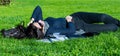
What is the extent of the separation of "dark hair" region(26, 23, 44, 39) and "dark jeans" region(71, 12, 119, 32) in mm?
1142

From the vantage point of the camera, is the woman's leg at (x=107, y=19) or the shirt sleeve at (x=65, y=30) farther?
the woman's leg at (x=107, y=19)

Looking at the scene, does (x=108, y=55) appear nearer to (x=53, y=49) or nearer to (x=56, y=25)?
(x=53, y=49)

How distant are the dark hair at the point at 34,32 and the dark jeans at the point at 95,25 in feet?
3.75

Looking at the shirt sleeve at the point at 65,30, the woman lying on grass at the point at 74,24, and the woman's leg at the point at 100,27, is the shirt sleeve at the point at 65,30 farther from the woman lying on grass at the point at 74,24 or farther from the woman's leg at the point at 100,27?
the woman's leg at the point at 100,27

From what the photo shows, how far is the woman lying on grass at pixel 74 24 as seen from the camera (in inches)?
432

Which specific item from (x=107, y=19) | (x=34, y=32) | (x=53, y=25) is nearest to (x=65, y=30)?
(x=53, y=25)

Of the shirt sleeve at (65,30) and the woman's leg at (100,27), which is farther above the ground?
the shirt sleeve at (65,30)

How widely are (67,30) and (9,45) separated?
1853 mm

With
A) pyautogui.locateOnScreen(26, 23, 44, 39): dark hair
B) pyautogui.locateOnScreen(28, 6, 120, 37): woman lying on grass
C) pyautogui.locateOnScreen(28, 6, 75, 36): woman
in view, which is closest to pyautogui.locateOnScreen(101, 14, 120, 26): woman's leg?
pyautogui.locateOnScreen(28, 6, 120, 37): woman lying on grass

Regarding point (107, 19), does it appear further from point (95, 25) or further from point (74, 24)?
point (74, 24)

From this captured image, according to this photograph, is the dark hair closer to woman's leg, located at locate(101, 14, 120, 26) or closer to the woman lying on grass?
the woman lying on grass

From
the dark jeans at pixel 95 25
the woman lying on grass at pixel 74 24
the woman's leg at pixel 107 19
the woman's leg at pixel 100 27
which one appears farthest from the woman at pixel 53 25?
the woman's leg at pixel 107 19

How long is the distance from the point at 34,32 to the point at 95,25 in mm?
1646

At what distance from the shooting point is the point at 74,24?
450 inches
